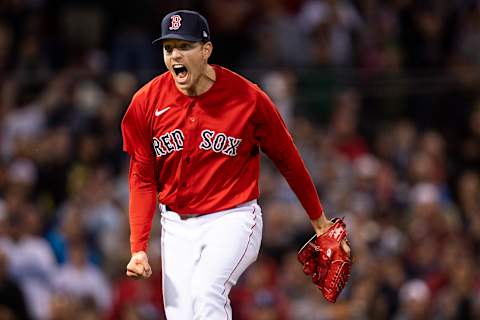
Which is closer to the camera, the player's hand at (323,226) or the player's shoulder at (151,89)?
the player's shoulder at (151,89)

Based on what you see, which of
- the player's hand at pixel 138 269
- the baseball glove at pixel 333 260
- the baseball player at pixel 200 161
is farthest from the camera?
the baseball glove at pixel 333 260

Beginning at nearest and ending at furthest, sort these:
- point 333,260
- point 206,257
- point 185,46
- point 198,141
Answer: point 185,46
point 206,257
point 198,141
point 333,260

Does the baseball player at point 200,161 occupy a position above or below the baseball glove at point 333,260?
above

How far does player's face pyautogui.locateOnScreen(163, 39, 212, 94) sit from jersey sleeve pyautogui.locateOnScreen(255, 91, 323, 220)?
0.39 metres

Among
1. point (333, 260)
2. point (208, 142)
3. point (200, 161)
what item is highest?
point (208, 142)

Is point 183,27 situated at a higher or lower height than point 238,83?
higher

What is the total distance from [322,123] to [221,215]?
21.2ft

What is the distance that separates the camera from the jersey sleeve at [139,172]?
669cm

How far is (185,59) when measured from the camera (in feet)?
21.3

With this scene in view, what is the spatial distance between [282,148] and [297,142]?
19.2ft

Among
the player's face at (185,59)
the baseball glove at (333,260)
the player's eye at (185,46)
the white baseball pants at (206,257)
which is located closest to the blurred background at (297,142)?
the baseball glove at (333,260)

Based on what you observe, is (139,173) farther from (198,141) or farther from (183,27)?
(183,27)

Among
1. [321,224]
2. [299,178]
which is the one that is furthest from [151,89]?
[321,224]

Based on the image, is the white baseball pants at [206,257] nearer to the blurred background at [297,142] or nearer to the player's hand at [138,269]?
the player's hand at [138,269]
